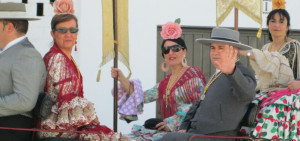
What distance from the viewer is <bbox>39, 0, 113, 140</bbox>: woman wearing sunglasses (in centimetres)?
491

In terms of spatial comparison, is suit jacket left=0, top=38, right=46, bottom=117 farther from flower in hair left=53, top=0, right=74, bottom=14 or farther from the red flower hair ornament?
the red flower hair ornament

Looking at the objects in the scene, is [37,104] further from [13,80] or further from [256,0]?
[256,0]

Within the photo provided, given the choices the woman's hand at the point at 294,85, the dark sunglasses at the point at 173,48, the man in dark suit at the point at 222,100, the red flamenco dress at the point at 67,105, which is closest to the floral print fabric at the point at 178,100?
the dark sunglasses at the point at 173,48

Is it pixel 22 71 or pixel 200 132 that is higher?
pixel 22 71

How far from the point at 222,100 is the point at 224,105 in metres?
0.04

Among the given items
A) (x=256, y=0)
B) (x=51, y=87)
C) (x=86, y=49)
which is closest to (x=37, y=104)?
(x=51, y=87)

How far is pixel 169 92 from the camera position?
5.90m

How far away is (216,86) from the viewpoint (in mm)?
5059

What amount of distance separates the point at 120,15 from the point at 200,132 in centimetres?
134

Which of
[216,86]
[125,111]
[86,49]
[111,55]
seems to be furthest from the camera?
[86,49]

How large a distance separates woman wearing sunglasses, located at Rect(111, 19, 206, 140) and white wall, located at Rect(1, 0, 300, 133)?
2150 millimetres

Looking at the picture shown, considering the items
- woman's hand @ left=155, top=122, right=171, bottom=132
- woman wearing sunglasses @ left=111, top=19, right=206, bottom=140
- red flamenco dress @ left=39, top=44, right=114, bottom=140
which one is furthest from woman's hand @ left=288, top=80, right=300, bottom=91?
red flamenco dress @ left=39, top=44, right=114, bottom=140

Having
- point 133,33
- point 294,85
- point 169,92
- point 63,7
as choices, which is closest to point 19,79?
point 63,7

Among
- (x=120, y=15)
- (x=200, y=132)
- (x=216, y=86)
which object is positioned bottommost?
(x=200, y=132)
